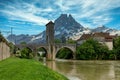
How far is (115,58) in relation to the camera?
97500mm

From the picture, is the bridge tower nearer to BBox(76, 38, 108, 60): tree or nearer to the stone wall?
BBox(76, 38, 108, 60): tree

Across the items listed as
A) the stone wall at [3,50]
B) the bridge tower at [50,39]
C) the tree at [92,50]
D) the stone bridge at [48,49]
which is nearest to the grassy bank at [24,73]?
the stone wall at [3,50]

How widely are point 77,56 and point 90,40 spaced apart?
7836 mm

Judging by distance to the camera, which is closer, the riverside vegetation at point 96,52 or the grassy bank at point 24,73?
the grassy bank at point 24,73

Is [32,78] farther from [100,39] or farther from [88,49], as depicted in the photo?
[100,39]

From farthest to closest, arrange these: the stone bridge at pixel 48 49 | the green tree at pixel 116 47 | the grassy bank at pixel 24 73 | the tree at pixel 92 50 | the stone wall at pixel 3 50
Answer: the stone bridge at pixel 48 49 → the green tree at pixel 116 47 → the tree at pixel 92 50 → the stone wall at pixel 3 50 → the grassy bank at pixel 24 73

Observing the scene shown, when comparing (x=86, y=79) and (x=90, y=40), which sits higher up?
(x=90, y=40)

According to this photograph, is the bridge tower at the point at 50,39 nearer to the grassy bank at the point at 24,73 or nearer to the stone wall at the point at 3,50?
the stone wall at the point at 3,50

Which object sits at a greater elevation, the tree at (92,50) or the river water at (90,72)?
the tree at (92,50)

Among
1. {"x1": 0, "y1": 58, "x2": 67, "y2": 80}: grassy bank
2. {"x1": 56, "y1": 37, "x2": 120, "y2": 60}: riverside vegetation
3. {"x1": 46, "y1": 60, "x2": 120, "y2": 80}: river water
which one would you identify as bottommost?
{"x1": 46, "y1": 60, "x2": 120, "y2": 80}: river water

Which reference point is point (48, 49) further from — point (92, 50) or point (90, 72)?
point (90, 72)

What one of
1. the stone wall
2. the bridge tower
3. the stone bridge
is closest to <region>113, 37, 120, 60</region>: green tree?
the stone bridge

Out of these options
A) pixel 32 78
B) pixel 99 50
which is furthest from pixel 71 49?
pixel 32 78

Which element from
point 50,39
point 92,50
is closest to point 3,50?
point 92,50
